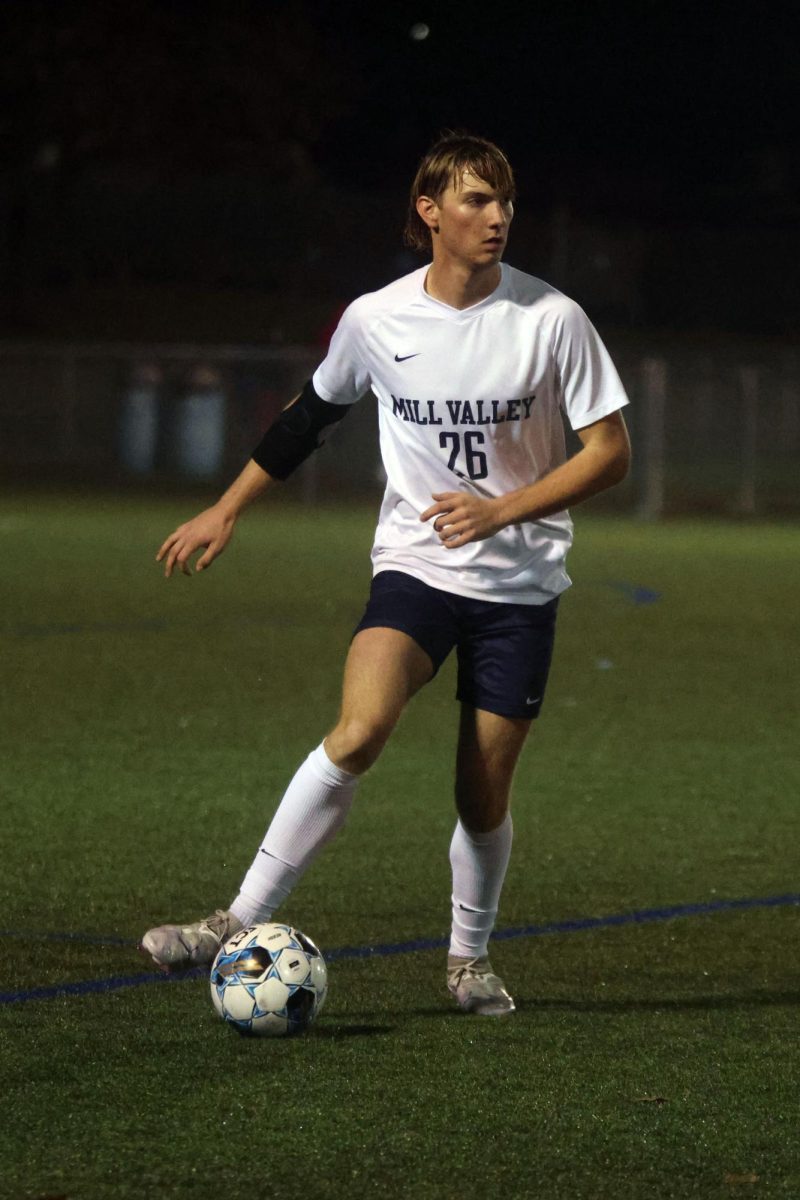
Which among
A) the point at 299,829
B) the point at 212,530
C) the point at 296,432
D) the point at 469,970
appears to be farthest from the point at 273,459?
the point at 469,970

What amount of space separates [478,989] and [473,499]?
3.98 ft

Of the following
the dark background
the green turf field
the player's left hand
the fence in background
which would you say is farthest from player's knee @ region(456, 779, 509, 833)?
the dark background

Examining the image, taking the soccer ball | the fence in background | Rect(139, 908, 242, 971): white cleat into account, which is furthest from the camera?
the fence in background

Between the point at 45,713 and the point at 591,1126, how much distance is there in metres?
6.79

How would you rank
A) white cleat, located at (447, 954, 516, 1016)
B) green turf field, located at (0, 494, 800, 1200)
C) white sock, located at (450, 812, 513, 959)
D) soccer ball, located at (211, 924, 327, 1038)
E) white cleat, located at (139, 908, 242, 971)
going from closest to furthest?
green turf field, located at (0, 494, 800, 1200) < soccer ball, located at (211, 924, 327, 1038) < white cleat, located at (139, 908, 242, 971) < white cleat, located at (447, 954, 516, 1016) < white sock, located at (450, 812, 513, 959)

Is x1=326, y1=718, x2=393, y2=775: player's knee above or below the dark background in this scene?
below

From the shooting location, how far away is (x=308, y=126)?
5244 cm

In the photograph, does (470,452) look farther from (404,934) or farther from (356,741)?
(404,934)

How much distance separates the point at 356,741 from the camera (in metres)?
4.99

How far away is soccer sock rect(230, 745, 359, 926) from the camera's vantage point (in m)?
5.04

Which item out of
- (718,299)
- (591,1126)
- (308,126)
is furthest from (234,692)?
(718,299)

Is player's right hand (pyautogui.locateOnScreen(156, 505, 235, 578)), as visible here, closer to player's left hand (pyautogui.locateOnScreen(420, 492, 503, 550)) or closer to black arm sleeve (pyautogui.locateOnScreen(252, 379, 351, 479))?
black arm sleeve (pyautogui.locateOnScreen(252, 379, 351, 479))

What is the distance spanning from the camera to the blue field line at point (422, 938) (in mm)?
5250

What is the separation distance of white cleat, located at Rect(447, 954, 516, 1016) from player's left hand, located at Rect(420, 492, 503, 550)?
3.61ft
